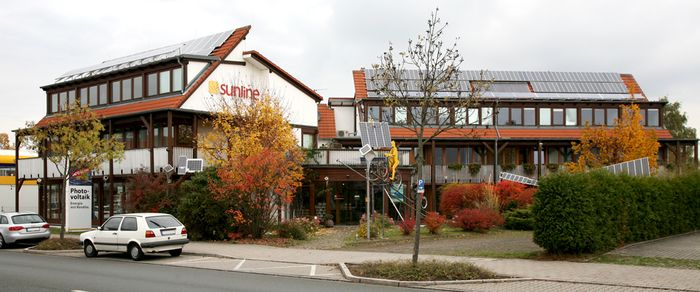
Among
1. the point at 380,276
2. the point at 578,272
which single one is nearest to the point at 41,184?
the point at 380,276

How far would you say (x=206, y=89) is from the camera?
31.5m

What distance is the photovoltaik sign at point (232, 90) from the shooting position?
31.9m

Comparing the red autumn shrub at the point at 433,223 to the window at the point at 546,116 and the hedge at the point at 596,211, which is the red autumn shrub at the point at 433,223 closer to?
the hedge at the point at 596,211

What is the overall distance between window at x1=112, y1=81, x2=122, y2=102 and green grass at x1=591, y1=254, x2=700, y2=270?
26.2 m

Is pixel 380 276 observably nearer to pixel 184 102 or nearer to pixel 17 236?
pixel 17 236

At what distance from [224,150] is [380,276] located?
636 inches

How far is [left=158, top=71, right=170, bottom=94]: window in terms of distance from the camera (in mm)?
31750

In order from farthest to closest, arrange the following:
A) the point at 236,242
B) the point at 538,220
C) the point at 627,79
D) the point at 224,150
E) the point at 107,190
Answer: the point at 627,79
the point at 107,190
the point at 224,150
the point at 236,242
the point at 538,220

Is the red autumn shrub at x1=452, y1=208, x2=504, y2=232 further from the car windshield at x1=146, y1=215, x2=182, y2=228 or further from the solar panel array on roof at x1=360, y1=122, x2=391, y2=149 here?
the car windshield at x1=146, y1=215, x2=182, y2=228

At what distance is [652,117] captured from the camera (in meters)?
43.7

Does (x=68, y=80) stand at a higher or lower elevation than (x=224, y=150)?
higher

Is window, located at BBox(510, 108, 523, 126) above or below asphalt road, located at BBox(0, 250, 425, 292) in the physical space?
above

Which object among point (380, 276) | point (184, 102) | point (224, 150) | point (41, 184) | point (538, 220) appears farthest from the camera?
point (41, 184)

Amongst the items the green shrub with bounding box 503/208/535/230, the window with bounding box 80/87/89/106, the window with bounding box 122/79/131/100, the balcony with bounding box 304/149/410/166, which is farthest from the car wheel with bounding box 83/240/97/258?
the window with bounding box 80/87/89/106
